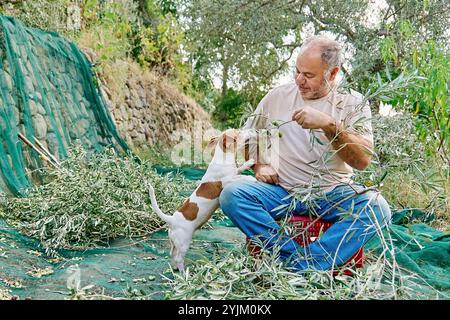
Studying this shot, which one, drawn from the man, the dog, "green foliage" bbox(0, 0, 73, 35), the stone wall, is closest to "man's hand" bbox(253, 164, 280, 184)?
the man

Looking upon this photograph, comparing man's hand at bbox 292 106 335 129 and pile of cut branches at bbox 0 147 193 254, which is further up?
man's hand at bbox 292 106 335 129

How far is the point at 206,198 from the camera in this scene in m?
2.82

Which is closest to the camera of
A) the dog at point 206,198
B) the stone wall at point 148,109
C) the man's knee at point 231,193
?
the man's knee at point 231,193

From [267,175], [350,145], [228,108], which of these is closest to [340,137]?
[350,145]

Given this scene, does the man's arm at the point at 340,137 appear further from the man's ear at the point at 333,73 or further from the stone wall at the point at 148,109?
the stone wall at the point at 148,109

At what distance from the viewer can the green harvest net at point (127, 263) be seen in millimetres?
2523

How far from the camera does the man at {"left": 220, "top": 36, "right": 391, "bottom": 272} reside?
7.61ft

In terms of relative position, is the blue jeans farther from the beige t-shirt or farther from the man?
the beige t-shirt

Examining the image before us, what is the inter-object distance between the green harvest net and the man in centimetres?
22

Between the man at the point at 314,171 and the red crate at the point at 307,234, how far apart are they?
4 centimetres

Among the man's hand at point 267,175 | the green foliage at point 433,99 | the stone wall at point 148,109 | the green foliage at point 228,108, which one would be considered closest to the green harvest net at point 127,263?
the man's hand at point 267,175

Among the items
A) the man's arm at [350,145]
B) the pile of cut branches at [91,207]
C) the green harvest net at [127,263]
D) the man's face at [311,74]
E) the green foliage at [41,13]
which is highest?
the green foliage at [41,13]
